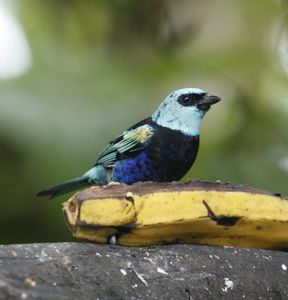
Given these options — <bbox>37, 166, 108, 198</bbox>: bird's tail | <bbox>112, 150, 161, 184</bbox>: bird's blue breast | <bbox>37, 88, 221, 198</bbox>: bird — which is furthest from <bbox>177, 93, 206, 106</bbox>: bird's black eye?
<bbox>37, 166, 108, 198</bbox>: bird's tail

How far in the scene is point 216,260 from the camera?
2455 mm

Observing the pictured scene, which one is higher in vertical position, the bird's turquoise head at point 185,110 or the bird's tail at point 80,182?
the bird's turquoise head at point 185,110

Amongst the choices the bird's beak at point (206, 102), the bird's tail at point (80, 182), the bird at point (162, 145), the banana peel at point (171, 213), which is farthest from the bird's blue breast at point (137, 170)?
the banana peel at point (171, 213)

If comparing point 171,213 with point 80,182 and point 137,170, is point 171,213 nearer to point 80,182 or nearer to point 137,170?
point 137,170

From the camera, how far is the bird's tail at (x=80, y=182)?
339cm

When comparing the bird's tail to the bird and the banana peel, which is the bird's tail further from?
the banana peel

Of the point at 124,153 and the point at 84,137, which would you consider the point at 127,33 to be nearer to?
the point at 84,137

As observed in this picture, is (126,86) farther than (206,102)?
Yes

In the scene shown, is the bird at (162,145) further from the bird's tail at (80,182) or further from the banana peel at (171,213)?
the banana peel at (171,213)

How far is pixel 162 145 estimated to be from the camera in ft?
10.2

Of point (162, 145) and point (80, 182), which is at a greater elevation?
point (162, 145)

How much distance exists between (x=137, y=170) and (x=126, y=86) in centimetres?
113

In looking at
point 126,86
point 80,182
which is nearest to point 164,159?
point 80,182

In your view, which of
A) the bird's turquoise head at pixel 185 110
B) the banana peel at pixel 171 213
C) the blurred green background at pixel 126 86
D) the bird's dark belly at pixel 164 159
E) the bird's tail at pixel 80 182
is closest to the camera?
the banana peel at pixel 171 213
